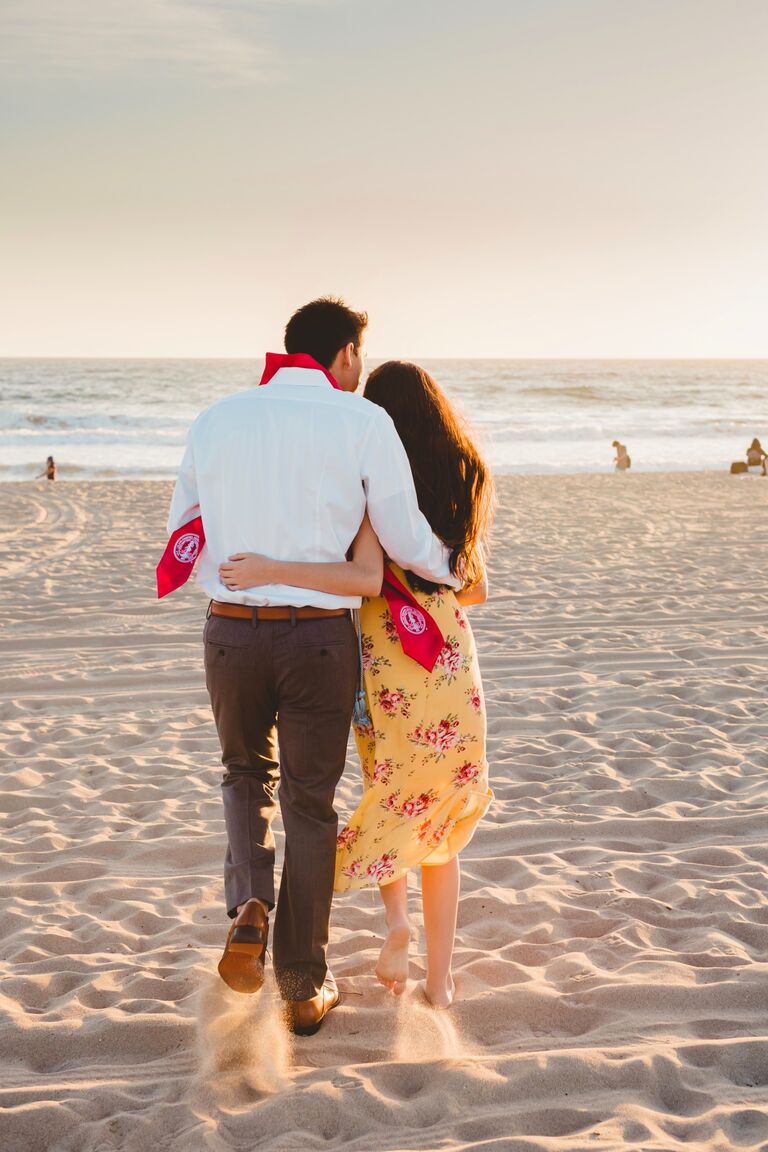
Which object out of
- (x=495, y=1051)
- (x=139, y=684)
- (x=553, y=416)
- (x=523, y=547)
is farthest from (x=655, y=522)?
(x=553, y=416)

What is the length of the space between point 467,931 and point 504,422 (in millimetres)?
32958

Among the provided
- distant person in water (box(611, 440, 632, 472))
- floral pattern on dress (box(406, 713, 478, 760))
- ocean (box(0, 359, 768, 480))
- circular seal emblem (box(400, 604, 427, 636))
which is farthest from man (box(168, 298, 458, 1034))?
distant person in water (box(611, 440, 632, 472))

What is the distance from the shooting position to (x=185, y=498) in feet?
8.69

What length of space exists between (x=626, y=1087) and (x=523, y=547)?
8.57m

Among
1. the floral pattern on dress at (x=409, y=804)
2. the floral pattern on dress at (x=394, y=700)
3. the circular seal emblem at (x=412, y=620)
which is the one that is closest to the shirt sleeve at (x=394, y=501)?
the circular seal emblem at (x=412, y=620)

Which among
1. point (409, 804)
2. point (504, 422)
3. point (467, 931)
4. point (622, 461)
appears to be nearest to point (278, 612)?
point (409, 804)

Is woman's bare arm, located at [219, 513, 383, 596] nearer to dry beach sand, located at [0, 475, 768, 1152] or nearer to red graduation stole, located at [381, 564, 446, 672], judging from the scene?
red graduation stole, located at [381, 564, 446, 672]

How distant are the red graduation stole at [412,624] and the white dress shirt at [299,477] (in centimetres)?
14

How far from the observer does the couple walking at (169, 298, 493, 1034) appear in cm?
247

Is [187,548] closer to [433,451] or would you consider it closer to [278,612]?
[278,612]

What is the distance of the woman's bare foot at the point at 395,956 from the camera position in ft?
9.60

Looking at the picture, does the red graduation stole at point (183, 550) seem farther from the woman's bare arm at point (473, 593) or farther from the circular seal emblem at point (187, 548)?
the woman's bare arm at point (473, 593)

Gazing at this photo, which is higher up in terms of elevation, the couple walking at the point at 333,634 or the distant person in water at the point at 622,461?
the couple walking at the point at 333,634

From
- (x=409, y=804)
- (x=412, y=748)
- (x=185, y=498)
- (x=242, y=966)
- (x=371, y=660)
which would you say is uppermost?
(x=185, y=498)
